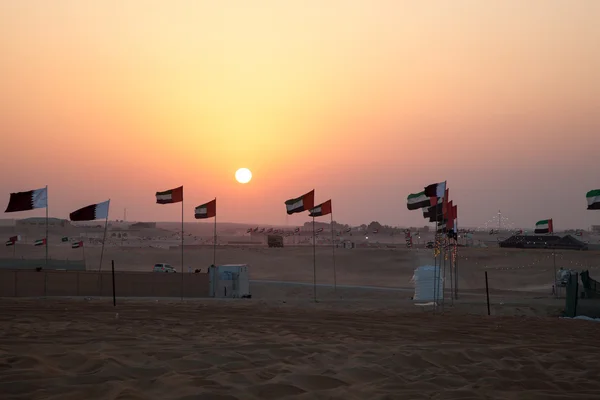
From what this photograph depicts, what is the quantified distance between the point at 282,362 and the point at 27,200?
30361mm

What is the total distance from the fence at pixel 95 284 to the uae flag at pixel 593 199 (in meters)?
21.4

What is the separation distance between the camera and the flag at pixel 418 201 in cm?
3144

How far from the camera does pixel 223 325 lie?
621 inches

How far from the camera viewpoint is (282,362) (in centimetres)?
1030

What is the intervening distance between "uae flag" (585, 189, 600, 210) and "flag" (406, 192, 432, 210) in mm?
7845

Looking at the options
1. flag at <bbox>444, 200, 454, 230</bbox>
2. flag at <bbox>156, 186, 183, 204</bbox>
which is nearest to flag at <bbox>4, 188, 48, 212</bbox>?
flag at <bbox>156, 186, 183, 204</bbox>

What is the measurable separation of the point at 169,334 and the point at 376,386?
5742 mm

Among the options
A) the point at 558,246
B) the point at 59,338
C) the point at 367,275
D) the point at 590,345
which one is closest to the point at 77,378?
the point at 59,338

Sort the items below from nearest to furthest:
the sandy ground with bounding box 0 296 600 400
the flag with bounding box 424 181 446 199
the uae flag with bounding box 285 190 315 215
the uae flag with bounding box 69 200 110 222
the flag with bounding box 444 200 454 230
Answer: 1. the sandy ground with bounding box 0 296 600 400
2. the flag with bounding box 424 181 446 199
3. the uae flag with bounding box 69 200 110 222
4. the flag with bounding box 444 200 454 230
5. the uae flag with bounding box 285 190 315 215

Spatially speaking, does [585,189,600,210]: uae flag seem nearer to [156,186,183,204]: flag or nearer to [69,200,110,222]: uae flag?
[156,186,183,204]: flag

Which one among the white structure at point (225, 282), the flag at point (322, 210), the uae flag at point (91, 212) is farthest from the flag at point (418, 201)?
the uae flag at point (91, 212)

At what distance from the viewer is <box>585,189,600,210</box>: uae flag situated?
1254 inches

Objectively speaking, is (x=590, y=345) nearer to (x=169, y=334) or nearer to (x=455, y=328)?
(x=455, y=328)

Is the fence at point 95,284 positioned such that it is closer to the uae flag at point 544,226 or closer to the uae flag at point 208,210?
the uae flag at point 208,210
